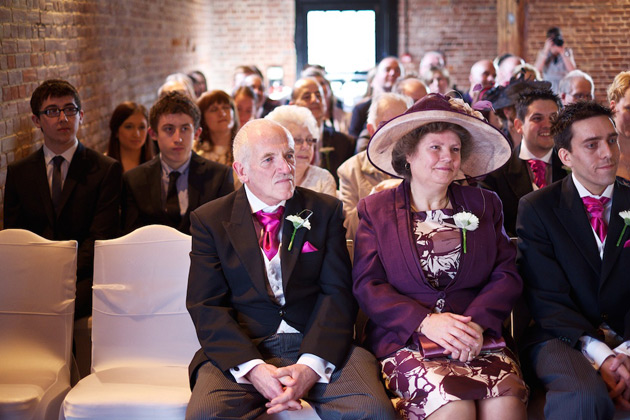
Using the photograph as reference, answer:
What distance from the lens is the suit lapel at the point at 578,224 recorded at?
3094 mm

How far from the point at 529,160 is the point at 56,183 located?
2.69 meters

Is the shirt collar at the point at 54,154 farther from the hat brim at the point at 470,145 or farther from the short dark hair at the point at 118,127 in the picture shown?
the hat brim at the point at 470,145

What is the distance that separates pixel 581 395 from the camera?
108 inches

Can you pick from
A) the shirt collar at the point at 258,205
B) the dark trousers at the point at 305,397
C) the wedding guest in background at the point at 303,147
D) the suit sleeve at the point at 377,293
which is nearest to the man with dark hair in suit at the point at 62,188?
the wedding guest in background at the point at 303,147

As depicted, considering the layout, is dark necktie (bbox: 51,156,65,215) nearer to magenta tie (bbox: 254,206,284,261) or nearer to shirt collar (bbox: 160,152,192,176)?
shirt collar (bbox: 160,152,192,176)

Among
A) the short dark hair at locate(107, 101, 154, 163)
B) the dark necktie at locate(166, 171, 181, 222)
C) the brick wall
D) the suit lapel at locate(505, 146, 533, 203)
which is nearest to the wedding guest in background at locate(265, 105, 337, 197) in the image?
the dark necktie at locate(166, 171, 181, 222)

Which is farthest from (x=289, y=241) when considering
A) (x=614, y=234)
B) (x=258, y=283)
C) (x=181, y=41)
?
(x=181, y=41)

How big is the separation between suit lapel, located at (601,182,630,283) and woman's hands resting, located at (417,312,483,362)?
→ 61cm

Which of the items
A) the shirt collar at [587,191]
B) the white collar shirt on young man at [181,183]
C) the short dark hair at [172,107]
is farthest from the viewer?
the short dark hair at [172,107]

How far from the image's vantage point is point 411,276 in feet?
9.96

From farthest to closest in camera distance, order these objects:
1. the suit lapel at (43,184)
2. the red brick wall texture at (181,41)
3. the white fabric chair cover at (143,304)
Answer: the red brick wall texture at (181,41), the suit lapel at (43,184), the white fabric chair cover at (143,304)

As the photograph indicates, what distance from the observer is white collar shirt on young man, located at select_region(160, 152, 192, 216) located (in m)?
4.34

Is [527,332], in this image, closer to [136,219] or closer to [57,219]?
[136,219]

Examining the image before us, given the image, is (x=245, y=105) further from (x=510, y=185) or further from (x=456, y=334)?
(x=456, y=334)
